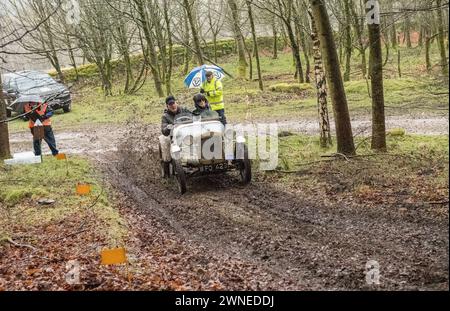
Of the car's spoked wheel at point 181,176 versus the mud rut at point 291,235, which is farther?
the car's spoked wheel at point 181,176

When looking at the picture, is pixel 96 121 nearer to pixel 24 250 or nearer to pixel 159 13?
pixel 159 13

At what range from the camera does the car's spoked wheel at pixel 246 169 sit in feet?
35.6

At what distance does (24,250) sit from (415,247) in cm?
576

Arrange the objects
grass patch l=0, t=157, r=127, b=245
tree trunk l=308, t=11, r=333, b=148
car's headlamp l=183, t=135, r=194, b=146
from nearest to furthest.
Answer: grass patch l=0, t=157, r=127, b=245
car's headlamp l=183, t=135, r=194, b=146
tree trunk l=308, t=11, r=333, b=148

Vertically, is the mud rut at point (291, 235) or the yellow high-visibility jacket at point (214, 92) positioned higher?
the yellow high-visibility jacket at point (214, 92)

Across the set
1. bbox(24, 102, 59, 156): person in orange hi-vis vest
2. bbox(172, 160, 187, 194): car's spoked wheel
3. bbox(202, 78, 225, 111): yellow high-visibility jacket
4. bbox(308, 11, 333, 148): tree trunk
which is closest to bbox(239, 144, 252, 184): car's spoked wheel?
bbox(172, 160, 187, 194): car's spoked wheel

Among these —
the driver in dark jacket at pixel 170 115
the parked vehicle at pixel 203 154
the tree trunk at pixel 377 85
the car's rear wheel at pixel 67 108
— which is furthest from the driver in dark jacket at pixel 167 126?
the car's rear wheel at pixel 67 108

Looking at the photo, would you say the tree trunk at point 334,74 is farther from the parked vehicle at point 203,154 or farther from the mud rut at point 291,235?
the parked vehicle at point 203,154

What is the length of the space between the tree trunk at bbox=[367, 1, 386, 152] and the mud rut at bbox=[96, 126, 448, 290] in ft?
8.60

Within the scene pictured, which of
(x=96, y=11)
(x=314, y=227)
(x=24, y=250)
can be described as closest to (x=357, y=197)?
(x=314, y=227)

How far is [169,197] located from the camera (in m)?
10.9

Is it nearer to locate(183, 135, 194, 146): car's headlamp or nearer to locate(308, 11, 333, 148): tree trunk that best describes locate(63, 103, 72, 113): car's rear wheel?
locate(183, 135, 194, 146): car's headlamp

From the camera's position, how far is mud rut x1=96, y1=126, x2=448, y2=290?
19.9 ft

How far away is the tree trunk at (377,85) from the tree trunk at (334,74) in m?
0.60
